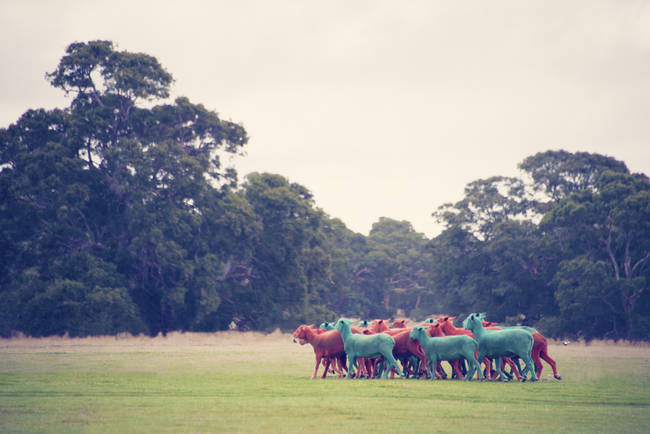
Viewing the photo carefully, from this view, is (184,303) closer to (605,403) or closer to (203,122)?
(203,122)

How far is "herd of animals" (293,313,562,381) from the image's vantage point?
2095 cm

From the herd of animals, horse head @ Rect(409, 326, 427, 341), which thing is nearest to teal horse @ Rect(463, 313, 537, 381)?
the herd of animals

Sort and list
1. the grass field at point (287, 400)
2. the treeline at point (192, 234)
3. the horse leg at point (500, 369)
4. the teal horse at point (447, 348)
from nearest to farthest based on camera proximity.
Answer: the grass field at point (287, 400) → the teal horse at point (447, 348) → the horse leg at point (500, 369) → the treeline at point (192, 234)

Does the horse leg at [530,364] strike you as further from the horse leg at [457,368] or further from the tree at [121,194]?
the tree at [121,194]

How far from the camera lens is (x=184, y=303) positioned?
167 feet

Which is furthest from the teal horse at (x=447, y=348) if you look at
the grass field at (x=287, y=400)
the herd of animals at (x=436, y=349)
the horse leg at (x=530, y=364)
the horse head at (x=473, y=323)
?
the horse leg at (x=530, y=364)

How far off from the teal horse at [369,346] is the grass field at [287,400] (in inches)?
30.7

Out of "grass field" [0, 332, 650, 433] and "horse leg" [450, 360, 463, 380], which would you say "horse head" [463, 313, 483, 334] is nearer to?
"horse leg" [450, 360, 463, 380]

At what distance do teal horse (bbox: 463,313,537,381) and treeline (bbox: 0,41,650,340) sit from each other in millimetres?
26993

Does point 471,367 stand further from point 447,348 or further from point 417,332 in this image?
point 417,332

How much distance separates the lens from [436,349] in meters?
21.2

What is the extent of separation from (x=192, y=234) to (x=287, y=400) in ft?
119

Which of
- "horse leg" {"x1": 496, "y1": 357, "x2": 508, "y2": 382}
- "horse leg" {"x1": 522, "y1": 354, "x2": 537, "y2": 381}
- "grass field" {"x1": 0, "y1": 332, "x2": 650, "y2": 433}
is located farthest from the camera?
"horse leg" {"x1": 496, "y1": 357, "x2": 508, "y2": 382}

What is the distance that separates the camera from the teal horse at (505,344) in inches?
817
